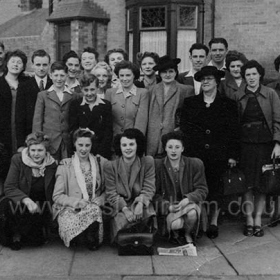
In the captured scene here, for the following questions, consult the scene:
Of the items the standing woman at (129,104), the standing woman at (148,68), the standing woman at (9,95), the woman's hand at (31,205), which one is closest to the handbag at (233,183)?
the standing woman at (129,104)

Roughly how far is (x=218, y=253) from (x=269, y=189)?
41.1 inches

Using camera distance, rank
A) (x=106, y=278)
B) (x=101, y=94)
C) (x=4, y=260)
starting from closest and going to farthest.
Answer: (x=106, y=278) → (x=4, y=260) → (x=101, y=94)

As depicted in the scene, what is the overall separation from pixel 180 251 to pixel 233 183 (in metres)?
0.99

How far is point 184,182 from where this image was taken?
529 centimetres

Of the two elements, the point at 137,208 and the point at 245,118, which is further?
the point at 245,118

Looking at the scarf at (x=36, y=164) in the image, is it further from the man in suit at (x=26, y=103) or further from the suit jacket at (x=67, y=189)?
the man in suit at (x=26, y=103)

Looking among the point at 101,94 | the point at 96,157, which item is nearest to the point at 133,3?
the point at 101,94

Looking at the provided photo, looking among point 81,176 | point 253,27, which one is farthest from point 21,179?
point 253,27

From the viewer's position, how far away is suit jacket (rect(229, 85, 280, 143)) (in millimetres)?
5473

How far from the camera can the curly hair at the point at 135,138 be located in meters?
A: 5.11

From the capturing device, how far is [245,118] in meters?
5.53

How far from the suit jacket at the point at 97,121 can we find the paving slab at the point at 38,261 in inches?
46.4

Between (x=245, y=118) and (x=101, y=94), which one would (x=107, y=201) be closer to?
(x=101, y=94)

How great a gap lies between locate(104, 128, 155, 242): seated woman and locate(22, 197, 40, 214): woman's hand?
75 cm
